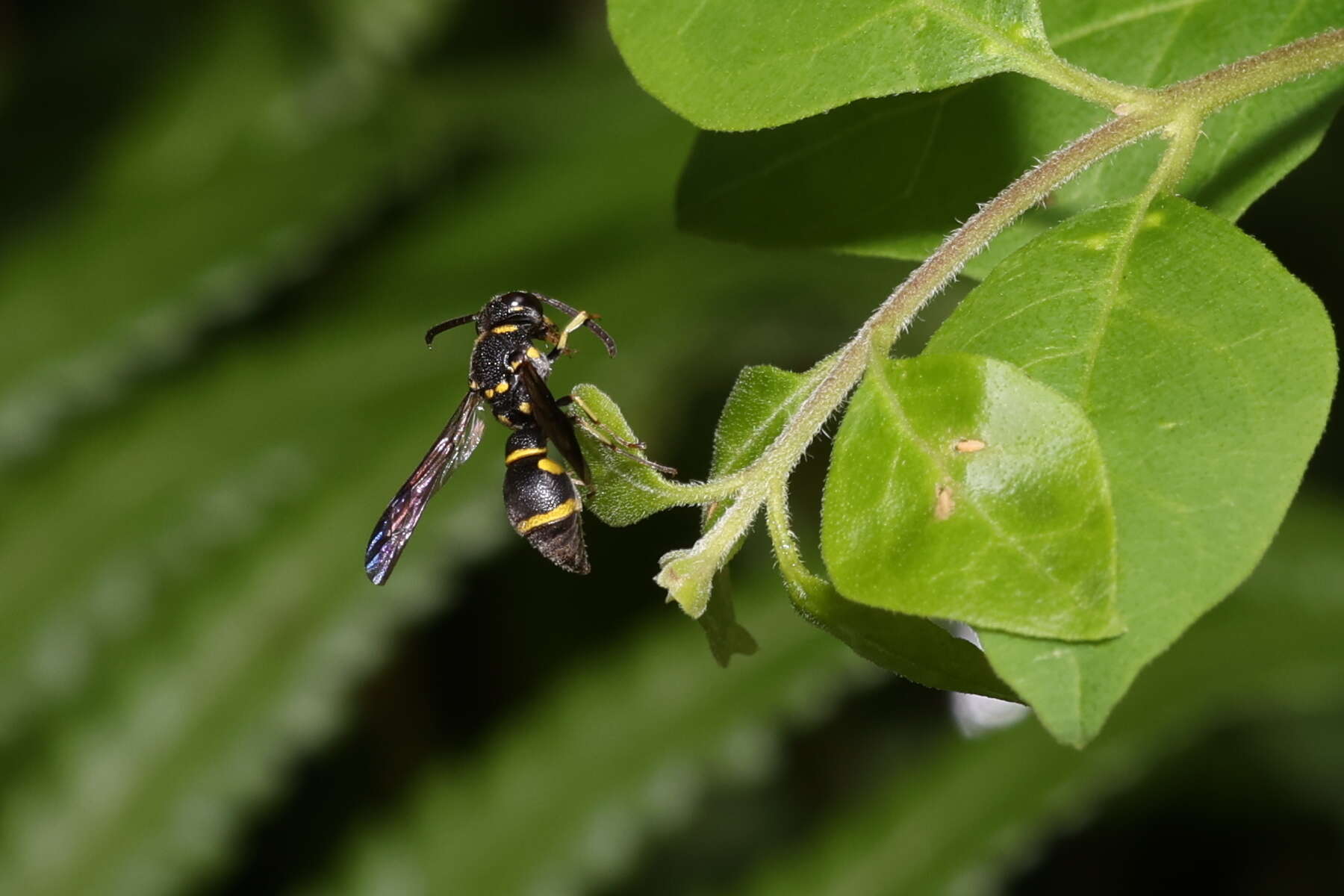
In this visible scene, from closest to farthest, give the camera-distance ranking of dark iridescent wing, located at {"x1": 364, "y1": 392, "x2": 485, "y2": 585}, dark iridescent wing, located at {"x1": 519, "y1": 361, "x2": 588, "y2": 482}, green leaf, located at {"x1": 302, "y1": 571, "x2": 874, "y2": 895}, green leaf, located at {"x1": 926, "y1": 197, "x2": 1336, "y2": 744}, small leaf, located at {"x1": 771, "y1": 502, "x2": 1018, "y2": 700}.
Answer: green leaf, located at {"x1": 926, "y1": 197, "x2": 1336, "y2": 744} < small leaf, located at {"x1": 771, "y1": 502, "x2": 1018, "y2": 700} < dark iridescent wing, located at {"x1": 519, "y1": 361, "x2": 588, "y2": 482} < dark iridescent wing, located at {"x1": 364, "y1": 392, "x2": 485, "y2": 585} < green leaf, located at {"x1": 302, "y1": 571, "x2": 874, "y2": 895}

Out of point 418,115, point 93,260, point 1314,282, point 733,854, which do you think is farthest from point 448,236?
point 1314,282

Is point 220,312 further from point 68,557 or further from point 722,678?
point 722,678

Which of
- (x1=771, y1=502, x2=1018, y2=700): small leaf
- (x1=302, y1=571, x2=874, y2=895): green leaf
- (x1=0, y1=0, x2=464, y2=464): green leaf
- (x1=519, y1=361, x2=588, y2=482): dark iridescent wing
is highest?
(x1=0, y1=0, x2=464, y2=464): green leaf

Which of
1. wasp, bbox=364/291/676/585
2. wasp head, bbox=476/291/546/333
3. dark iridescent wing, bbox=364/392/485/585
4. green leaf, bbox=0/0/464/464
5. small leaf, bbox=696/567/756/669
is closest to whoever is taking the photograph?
small leaf, bbox=696/567/756/669

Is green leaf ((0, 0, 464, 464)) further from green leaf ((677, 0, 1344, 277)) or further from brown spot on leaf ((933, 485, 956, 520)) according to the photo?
brown spot on leaf ((933, 485, 956, 520))

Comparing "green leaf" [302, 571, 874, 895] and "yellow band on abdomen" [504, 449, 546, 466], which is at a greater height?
"yellow band on abdomen" [504, 449, 546, 466]

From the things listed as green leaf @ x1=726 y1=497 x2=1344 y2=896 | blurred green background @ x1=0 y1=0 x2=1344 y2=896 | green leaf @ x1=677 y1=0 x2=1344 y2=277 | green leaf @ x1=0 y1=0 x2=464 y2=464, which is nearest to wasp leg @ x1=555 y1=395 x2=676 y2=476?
green leaf @ x1=677 y1=0 x2=1344 y2=277

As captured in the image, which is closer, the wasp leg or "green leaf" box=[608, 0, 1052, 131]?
"green leaf" box=[608, 0, 1052, 131]
